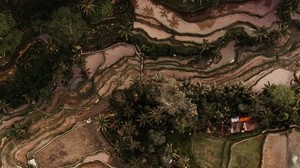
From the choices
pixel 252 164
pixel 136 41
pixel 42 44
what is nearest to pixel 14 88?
pixel 42 44

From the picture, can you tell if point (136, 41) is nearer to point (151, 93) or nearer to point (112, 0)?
point (112, 0)

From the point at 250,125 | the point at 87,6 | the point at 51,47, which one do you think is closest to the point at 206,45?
the point at 250,125

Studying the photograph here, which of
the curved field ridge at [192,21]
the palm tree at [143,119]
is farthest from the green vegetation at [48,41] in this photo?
the palm tree at [143,119]

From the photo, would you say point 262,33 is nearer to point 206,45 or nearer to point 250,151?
point 206,45

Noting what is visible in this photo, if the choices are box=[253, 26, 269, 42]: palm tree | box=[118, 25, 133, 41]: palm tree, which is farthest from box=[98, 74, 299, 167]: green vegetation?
box=[118, 25, 133, 41]: palm tree

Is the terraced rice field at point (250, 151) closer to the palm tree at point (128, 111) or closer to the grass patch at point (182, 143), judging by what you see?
the grass patch at point (182, 143)

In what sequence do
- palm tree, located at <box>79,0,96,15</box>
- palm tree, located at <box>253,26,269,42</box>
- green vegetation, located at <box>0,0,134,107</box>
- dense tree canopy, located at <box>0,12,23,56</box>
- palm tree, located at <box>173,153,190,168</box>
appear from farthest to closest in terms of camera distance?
1. palm tree, located at <box>253,26,269,42</box>
2. green vegetation, located at <box>0,0,134,107</box>
3. palm tree, located at <box>79,0,96,15</box>
4. dense tree canopy, located at <box>0,12,23,56</box>
5. palm tree, located at <box>173,153,190,168</box>

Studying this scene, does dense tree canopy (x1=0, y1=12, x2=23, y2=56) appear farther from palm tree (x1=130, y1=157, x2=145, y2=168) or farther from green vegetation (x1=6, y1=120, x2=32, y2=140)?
palm tree (x1=130, y1=157, x2=145, y2=168)
